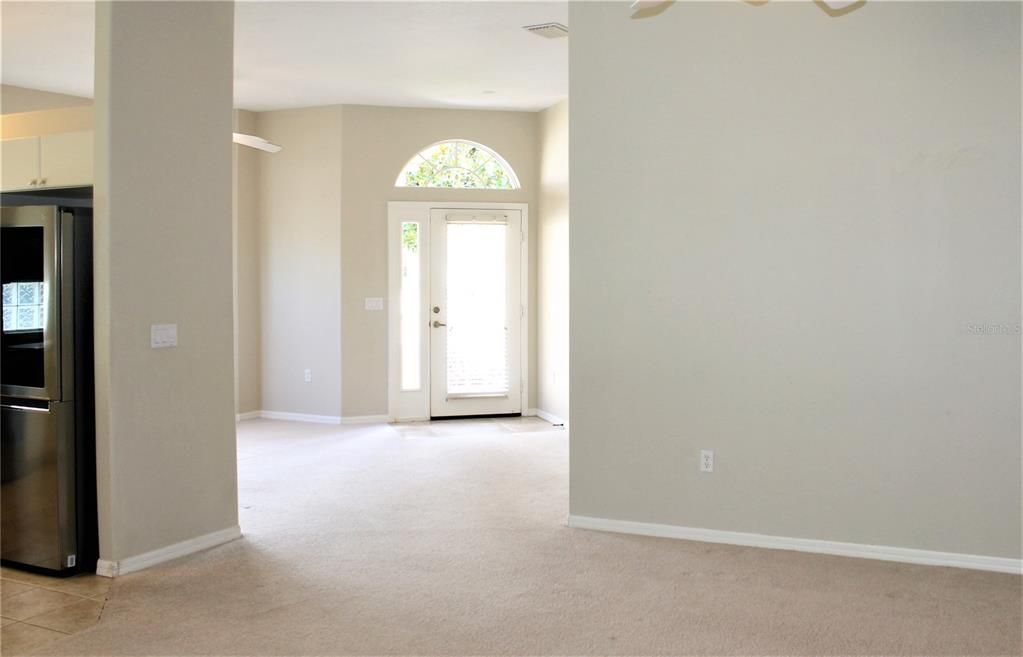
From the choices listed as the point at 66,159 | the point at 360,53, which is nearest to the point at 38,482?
the point at 66,159

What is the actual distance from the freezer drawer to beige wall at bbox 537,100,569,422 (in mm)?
4416

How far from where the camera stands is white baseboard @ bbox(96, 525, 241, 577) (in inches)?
154

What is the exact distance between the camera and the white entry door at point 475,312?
27.5 ft

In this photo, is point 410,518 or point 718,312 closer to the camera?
point 718,312

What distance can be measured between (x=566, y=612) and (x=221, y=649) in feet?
4.12

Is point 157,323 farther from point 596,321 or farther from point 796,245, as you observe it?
point 796,245

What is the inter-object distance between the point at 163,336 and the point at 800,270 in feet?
9.73

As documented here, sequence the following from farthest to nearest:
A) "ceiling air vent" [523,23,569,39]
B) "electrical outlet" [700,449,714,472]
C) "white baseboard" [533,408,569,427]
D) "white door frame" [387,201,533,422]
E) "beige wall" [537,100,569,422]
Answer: "white door frame" [387,201,533,422], "white baseboard" [533,408,569,427], "beige wall" [537,100,569,422], "ceiling air vent" [523,23,569,39], "electrical outlet" [700,449,714,472]

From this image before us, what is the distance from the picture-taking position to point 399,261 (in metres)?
8.29

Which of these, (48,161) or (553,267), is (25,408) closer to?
(48,161)

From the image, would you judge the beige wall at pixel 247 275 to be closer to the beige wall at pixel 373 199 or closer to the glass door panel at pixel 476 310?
the beige wall at pixel 373 199

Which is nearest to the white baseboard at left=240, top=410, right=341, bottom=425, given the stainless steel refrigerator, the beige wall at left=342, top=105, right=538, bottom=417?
the beige wall at left=342, top=105, right=538, bottom=417

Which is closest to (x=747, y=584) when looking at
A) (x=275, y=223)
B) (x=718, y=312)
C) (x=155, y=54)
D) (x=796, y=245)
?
(x=718, y=312)

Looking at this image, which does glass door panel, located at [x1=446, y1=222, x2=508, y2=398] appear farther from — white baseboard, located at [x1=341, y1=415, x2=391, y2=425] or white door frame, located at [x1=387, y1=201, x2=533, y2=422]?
white baseboard, located at [x1=341, y1=415, x2=391, y2=425]
